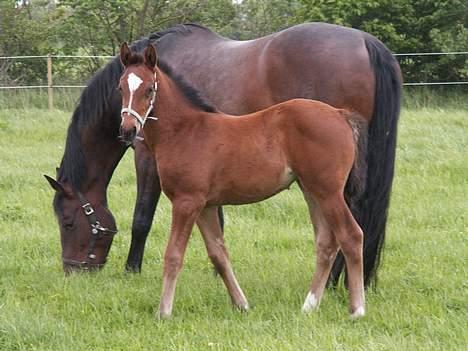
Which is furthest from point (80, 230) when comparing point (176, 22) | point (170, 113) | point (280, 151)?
point (176, 22)

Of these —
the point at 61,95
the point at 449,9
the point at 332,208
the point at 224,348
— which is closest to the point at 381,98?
the point at 332,208

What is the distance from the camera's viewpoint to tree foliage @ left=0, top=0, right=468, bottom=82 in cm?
1808

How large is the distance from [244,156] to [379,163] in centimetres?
105

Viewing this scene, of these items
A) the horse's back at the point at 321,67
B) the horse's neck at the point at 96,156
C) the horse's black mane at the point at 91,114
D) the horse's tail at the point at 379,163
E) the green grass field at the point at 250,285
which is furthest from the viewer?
the horse's neck at the point at 96,156

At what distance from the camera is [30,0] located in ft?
67.1

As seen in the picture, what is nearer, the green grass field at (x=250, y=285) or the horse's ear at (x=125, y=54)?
the green grass field at (x=250, y=285)

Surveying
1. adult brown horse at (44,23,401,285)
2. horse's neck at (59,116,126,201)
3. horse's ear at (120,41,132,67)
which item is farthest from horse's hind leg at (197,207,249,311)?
horse's neck at (59,116,126,201)

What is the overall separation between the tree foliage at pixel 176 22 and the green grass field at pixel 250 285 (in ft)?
33.2

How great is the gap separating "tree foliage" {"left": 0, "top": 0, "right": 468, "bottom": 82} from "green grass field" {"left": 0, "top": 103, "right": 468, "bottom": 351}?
10.1 metres

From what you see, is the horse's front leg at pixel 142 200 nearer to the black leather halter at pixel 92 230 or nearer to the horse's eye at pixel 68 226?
the black leather halter at pixel 92 230

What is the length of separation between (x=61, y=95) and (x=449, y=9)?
36.3 ft

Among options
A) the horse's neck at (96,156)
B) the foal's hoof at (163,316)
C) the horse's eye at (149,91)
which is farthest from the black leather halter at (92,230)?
the horse's eye at (149,91)

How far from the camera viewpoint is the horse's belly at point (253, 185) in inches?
169

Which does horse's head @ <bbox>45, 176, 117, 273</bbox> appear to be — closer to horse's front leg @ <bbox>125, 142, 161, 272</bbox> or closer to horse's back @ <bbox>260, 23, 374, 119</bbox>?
horse's front leg @ <bbox>125, 142, 161, 272</bbox>
